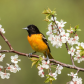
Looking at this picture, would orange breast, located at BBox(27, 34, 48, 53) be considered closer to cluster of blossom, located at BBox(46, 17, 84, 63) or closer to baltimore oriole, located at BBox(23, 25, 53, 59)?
baltimore oriole, located at BBox(23, 25, 53, 59)

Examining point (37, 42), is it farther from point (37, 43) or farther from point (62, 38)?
point (62, 38)

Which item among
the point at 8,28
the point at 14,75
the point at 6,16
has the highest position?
the point at 6,16

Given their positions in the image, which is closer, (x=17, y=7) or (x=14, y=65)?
(x=14, y=65)

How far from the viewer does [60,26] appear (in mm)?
2824

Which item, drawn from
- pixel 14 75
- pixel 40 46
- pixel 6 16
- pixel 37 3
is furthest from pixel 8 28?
pixel 40 46

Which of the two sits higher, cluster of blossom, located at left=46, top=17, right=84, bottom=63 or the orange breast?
cluster of blossom, located at left=46, top=17, right=84, bottom=63

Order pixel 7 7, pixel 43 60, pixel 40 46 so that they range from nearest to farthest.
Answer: pixel 43 60 → pixel 40 46 → pixel 7 7

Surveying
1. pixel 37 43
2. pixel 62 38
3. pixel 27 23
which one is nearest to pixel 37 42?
pixel 37 43

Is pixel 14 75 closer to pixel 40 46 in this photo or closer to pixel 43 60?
pixel 40 46

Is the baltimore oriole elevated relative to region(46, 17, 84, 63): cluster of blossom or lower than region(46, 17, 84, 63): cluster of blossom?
lower

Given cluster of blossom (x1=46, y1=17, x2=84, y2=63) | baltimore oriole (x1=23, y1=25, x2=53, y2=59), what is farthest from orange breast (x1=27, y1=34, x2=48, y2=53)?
cluster of blossom (x1=46, y1=17, x2=84, y2=63)

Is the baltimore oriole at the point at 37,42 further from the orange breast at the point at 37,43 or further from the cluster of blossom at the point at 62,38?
the cluster of blossom at the point at 62,38

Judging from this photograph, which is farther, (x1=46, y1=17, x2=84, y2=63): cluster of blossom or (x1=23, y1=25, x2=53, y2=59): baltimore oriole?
(x1=23, y1=25, x2=53, y2=59): baltimore oriole

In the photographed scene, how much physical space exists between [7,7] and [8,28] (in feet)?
5.32
